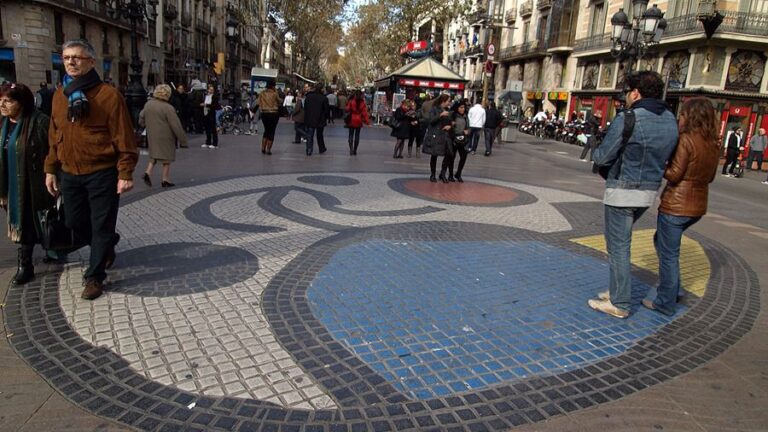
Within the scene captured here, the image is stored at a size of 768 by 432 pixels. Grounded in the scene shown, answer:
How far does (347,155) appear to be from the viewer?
13.8m

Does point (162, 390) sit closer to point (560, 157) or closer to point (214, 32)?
point (560, 157)

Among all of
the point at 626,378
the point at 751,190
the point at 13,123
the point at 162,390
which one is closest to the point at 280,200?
the point at 13,123

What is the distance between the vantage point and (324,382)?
2916 mm

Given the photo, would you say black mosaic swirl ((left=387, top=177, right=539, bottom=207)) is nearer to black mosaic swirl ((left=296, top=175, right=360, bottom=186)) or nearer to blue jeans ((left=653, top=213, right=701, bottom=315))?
black mosaic swirl ((left=296, top=175, right=360, bottom=186))

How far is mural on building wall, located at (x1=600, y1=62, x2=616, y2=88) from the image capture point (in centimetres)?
3169

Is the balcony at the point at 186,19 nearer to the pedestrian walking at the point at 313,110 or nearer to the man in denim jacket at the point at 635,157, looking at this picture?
the pedestrian walking at the point at 313,110

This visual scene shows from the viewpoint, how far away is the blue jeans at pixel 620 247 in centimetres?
389

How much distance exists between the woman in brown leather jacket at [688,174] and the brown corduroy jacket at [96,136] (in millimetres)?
4094

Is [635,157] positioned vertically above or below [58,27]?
below

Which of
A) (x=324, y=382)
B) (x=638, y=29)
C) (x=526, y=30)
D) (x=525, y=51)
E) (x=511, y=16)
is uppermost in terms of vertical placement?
(x=511, y=16)

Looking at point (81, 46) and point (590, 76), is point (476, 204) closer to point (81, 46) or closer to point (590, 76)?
point (81, 46)

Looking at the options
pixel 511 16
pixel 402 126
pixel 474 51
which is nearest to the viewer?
pixel 402 126

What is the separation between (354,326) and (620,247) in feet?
7.06

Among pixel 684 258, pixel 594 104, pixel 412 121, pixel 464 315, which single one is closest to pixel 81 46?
pixel 464 315
